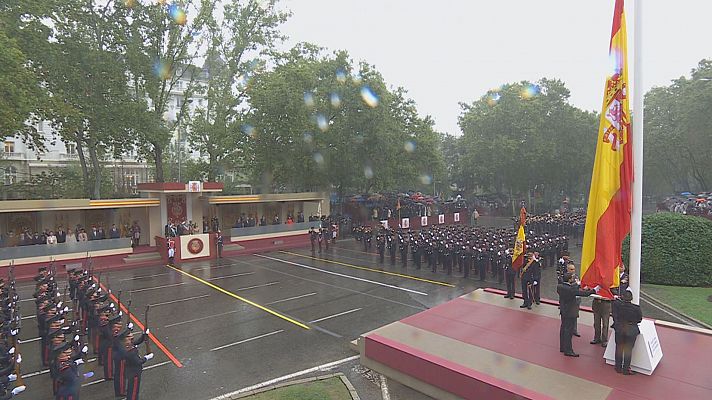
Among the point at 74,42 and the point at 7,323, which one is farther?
the point at 74,42

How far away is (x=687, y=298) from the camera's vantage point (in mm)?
12703

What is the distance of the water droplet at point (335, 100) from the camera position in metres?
29.9

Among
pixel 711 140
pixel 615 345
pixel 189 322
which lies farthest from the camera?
pixel 711 140

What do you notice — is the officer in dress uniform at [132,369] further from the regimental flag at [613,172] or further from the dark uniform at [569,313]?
the regimental flag at [613,172]

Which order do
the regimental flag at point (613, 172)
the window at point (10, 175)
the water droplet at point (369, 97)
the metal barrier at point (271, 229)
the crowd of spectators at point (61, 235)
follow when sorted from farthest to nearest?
1. the window at point (10, 175)
2. the water droplet at point (369, 97)
3. the metal barrier at point (271, 229)
4. the crowd of spectators at point (61, 235)
5. the regimental flag at point (613, 172)

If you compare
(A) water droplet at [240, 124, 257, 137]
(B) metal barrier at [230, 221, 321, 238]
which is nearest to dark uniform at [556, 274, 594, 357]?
(B) metal barrier at [230, 221, 321, 238]

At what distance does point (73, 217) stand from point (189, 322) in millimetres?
15250

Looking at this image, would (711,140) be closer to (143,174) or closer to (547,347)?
(547,347)

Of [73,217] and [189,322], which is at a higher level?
[73,217]

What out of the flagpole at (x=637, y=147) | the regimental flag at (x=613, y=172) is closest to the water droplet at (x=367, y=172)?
the regimental flag at (x=613, y=172)

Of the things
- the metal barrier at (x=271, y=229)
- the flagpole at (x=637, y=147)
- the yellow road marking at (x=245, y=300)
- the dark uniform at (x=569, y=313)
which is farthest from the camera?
the metal barrier at (x=271, y=229)

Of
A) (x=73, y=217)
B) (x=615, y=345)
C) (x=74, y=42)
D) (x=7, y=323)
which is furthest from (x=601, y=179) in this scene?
(x=74, y=42)

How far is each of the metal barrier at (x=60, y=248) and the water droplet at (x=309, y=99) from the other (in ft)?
45.7

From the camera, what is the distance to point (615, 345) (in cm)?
744
